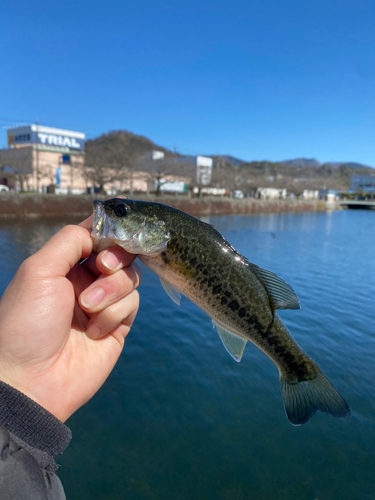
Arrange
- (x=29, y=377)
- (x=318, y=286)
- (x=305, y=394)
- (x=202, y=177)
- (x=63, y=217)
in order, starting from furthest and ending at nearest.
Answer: (x=202, y=177) → (x=63, y=217) → (x=318, y=286) → (x=305, y=394) → (x=29, y=377)

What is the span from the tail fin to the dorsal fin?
0.69m

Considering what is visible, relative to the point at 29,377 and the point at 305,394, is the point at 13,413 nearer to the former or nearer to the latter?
the point at 29,377

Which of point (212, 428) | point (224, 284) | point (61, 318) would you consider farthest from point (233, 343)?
point (212, 428)

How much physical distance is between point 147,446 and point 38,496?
14.0ft

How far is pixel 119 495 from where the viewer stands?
15.9 feet

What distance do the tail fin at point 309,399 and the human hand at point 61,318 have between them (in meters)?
1.71

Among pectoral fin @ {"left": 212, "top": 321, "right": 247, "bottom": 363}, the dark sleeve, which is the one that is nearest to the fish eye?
pectoral fin @ {"left": 212, "top": 321, "right": 247, "bottom": 363}

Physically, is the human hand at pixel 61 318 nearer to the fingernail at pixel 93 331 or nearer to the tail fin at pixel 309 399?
the fingernail at pixel 93 331

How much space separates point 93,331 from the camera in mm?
3188

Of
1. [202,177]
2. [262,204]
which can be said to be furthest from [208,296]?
[202,177]

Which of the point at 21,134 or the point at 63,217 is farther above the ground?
the point at 21,134

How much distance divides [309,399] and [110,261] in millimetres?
2196

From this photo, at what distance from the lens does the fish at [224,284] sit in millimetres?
2941

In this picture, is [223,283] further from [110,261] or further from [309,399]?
[309,399]
